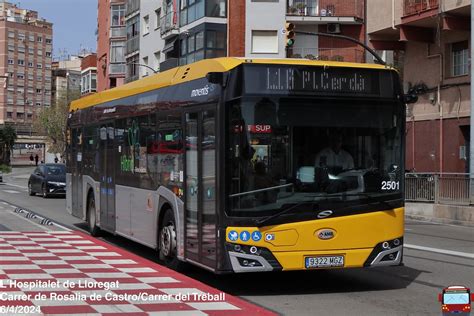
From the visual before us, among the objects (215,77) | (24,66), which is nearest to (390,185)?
(215,77)

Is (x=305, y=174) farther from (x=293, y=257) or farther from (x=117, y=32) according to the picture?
(x=117, y=32)

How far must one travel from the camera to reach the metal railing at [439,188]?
67.0 ft

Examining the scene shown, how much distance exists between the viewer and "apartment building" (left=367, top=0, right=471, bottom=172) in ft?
82.6

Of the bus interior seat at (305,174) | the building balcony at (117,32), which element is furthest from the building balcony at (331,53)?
the bus interior seat at (305,174)

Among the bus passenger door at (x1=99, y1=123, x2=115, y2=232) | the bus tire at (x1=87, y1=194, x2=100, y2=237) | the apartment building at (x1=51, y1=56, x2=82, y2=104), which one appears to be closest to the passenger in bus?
the bus passenger door at (x1=99, y1=123, x2=115, y2=232)

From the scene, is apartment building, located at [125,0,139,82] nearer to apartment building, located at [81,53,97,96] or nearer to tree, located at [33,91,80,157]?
apartment building, located at [81,53,97,96]

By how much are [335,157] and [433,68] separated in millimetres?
20933

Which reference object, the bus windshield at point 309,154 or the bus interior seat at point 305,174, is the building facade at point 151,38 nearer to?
the bus windshield at point 309,154

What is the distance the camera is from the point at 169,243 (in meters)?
9.47

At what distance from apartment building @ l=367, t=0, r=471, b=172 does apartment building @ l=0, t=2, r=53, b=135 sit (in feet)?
355

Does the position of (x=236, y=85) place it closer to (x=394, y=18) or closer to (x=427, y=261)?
(x=427, y=261)

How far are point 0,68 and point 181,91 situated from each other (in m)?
134

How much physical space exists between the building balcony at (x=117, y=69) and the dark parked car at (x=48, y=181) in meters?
31.7

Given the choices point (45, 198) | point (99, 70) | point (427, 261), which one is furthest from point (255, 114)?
point (99, 70)
